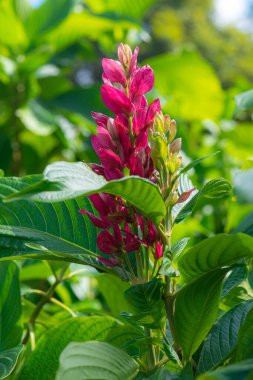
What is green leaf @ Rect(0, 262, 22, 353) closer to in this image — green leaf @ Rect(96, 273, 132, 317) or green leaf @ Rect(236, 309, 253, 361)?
green leaf @ Rect(96, 273, 132, 317)

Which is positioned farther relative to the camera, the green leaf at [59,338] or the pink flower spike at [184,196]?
the green leaf at [59,338]

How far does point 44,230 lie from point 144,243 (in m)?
0.14

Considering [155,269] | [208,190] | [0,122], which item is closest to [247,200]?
[208,190]

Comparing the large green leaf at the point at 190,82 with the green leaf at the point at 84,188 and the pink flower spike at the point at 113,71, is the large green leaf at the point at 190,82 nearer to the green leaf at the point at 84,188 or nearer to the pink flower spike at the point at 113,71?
the pink flower spike at the point at 113,71

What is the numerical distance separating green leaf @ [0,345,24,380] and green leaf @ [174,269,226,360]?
0.22 m

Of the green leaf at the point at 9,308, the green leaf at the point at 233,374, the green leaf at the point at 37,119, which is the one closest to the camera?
the green leaf at the point at 233,374

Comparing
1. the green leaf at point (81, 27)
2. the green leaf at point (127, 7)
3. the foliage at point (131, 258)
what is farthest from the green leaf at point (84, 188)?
the green leaf at point (127, 7)

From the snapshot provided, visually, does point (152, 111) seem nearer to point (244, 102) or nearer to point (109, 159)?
point (109, 159)

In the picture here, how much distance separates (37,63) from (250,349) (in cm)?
189

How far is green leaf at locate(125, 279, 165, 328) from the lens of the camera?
751mm

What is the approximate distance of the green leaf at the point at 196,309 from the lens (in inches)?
30.3

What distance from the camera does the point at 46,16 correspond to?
8.39 ft

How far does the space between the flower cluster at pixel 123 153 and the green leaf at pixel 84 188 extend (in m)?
0.05

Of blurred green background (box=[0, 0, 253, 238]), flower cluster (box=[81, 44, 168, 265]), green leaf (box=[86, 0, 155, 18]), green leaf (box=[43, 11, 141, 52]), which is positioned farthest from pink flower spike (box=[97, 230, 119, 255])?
green leaf (box=[86, 0, 155, 18])
